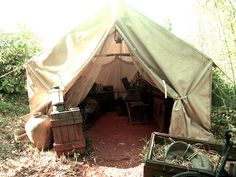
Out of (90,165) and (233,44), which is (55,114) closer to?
(90,165)

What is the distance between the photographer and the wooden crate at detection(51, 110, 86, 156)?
5379 mm

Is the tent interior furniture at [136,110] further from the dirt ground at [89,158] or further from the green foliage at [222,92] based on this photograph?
the green foliage at [222,92]

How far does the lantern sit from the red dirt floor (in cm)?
105

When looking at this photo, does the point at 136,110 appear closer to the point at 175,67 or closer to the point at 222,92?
the point at 222,92

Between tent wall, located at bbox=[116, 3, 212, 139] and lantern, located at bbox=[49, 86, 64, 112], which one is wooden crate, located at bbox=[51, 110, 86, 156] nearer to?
lantern, located at bbox=[49, 86, 64, 112]

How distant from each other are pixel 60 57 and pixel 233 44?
131 inches

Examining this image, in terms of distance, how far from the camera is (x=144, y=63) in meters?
5.82

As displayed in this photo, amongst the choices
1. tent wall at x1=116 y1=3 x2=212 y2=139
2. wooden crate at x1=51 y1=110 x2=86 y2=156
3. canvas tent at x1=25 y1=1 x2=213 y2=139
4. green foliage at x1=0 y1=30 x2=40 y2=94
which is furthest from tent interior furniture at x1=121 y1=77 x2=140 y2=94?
wooden crate at x1=51 y1=110 x2=86 y2=156

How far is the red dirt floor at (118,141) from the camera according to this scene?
17.8 feet

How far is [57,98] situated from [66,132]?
65cm

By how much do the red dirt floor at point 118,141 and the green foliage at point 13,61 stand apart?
98.1 inches

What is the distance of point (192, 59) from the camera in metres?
6.10

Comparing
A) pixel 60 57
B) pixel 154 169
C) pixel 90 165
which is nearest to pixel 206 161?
pixel 154 169

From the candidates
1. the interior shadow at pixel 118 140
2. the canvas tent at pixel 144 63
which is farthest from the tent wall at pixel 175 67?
the interior shadow at pixel 118 140
